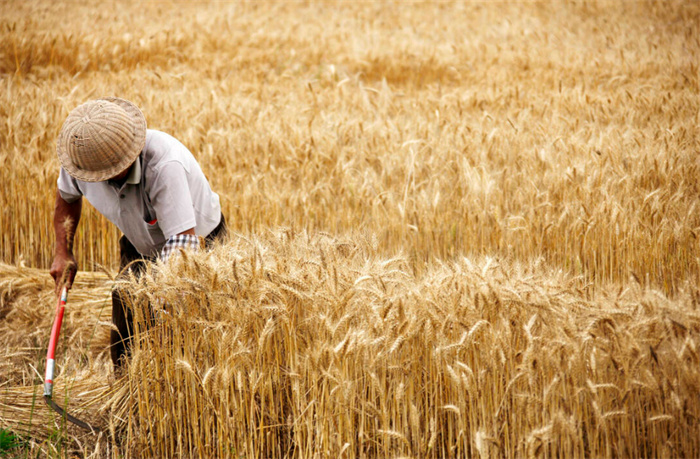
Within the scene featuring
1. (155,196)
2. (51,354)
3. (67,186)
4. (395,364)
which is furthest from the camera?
(67,186)

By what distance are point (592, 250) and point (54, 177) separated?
418 centimetres

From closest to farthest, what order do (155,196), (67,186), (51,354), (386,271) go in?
(386,271), (51,354), (155,196), (67,186)

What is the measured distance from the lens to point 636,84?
770 centimetres

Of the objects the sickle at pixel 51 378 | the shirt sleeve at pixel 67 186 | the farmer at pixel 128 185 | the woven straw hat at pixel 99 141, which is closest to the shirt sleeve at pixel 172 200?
the farmer at pixel 128 185

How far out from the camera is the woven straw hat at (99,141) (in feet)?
7.89

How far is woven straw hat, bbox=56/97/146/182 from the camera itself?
241 centimetres

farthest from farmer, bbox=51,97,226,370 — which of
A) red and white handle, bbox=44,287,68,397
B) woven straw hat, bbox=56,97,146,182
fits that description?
red and white handle, bbox=44,287,68,397

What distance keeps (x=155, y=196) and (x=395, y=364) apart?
1308mm

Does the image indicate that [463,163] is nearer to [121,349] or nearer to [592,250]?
[592,250]

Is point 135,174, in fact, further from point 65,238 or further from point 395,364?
point 395,364

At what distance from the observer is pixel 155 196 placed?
2.59 meters

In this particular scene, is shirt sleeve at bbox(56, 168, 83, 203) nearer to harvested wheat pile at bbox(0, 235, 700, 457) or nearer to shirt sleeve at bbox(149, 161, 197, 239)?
shirt sleeve at bbox(149, 161, 197, 239)

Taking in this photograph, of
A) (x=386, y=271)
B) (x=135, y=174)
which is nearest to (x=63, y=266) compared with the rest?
(x=135, y=174)

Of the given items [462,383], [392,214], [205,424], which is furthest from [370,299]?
[392,214]
